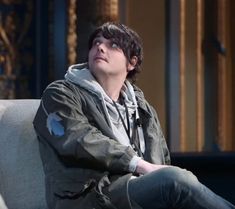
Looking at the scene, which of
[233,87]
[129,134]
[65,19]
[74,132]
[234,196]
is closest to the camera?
[74,132]

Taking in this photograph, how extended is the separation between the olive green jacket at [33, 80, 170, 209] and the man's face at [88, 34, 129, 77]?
0.69 feet

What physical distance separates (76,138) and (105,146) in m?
0.13

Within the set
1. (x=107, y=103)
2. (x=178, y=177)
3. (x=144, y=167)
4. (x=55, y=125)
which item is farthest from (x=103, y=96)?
(x=178, y=177)

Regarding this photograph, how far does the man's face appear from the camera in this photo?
4.59m

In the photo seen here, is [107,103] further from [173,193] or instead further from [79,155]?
[173,193]

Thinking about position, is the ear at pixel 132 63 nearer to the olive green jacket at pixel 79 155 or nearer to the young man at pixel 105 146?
the young man at pixel 105 146

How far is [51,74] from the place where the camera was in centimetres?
700

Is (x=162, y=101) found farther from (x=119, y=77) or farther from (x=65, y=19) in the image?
(x=119, y=77)

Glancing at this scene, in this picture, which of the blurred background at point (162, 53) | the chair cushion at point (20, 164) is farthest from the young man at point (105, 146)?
the blurred background at point (162, 53)

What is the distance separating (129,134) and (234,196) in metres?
1.01

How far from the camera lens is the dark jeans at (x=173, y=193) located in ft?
13.6

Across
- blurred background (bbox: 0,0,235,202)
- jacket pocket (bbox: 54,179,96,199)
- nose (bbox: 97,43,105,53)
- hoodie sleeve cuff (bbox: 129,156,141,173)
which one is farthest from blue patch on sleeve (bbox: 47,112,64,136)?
blurred background (bbox: 0,0,235,202)

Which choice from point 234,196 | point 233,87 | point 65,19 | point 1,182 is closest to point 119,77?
point 1,182

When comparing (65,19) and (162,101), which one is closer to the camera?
(65,19)
